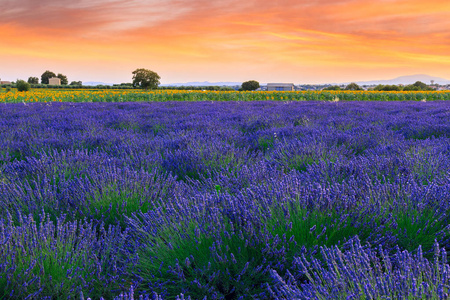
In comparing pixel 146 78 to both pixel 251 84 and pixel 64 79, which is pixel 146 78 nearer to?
pixel 251 84

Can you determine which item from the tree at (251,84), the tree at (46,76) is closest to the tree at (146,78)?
the tree at (251,84)

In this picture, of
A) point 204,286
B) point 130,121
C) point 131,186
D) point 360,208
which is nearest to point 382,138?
point 360,208

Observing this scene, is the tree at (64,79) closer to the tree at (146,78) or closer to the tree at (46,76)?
the tree at (46,76)

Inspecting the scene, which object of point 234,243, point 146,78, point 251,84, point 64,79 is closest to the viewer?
point 234,243

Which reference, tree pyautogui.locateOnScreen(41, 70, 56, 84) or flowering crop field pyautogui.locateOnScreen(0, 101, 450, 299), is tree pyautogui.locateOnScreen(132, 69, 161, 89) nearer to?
flowering crop field pyautogui.locateOnScreen(0, 101, 450, 299)

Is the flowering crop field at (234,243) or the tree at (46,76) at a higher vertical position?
the tree at (46,76)

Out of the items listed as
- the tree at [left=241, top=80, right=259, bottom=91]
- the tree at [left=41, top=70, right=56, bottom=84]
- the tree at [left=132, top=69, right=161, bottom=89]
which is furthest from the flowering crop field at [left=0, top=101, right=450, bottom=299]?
the tree at [left=41, top=70, right=56, bottom=84]

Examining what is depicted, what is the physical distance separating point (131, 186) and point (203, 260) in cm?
105

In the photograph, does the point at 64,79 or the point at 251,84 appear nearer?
the point at 251,84

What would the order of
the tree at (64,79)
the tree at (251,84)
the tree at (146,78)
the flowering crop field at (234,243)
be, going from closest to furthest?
the flowering crop field at (234,243), the tree at (146,78), the tree at (251,84), the tree at (64,79)

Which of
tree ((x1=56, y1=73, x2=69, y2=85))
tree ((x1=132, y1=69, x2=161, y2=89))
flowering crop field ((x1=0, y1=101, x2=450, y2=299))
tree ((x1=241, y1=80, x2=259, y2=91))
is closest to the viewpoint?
flowering crop field ((x1=0, y1=101, x2=450, y2=299))

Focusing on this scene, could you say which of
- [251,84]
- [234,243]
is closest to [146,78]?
[251,84]

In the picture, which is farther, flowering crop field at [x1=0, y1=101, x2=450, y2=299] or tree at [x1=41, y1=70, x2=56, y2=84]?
tree at [x1=41, y1=70, x2=56, y2=84]


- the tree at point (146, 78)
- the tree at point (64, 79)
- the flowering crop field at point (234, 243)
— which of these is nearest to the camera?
the flowering crop field at point (234, 243)
